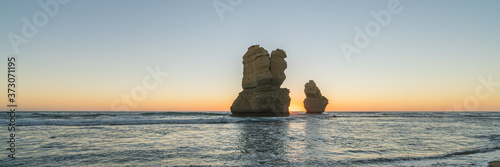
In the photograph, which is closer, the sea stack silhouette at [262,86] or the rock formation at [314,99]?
the sea stack silhouette at [262,86]

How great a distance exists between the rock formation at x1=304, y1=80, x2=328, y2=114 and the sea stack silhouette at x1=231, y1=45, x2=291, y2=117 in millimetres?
30256

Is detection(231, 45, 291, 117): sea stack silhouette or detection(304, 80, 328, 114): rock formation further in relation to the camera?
detection(304, 80, 328, 114): rock formation

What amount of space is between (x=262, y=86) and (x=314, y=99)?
3716 cm

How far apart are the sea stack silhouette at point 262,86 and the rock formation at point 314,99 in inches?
1191

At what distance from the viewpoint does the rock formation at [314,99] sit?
80562 millimetres

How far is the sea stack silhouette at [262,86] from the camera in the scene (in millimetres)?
46562

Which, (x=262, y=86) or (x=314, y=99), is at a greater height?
(x=262, y=86)

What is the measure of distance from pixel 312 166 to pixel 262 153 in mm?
2331

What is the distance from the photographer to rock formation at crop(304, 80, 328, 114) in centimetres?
8056

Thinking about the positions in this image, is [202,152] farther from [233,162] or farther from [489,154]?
[489,154]

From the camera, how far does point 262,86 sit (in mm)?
48281

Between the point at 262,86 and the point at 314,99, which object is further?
the point at 314,99

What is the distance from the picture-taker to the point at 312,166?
22.5 ft

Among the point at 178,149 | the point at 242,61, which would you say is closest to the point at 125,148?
the point at 178,149
